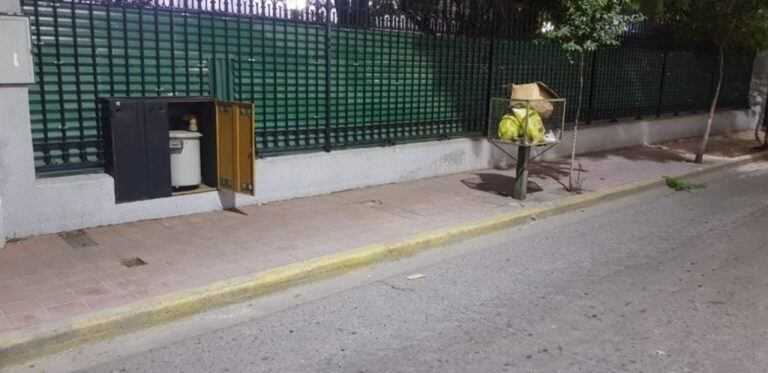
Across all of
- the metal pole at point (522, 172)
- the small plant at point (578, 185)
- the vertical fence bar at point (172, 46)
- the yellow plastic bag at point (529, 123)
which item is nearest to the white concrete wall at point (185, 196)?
the vertical fence bar at point (172, 46)

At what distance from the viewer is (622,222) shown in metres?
8.65

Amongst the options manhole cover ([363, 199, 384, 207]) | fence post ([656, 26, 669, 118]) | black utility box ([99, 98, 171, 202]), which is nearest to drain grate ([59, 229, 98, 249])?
black utility box ([99, 98, 171, 202])

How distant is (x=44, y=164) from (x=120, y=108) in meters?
0.92

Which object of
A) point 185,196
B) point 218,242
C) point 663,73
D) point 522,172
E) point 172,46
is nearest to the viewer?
point 218,242

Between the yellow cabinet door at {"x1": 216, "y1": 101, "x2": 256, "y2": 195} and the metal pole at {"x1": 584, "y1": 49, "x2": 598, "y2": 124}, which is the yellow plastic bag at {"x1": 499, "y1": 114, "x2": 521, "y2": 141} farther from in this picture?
the metal pole at {"x1": 584, "y1": 49, "x2": 598, "y2": 124}

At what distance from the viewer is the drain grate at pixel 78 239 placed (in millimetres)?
6314

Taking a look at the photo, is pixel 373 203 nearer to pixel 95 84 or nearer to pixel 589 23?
pixel 95 84

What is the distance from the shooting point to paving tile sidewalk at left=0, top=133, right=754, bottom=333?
5117mm

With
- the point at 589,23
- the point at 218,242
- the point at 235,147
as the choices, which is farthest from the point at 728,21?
the point at 218,242

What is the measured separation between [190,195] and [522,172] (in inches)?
176

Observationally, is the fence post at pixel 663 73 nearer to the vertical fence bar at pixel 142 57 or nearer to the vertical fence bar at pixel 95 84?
the vertical fence bar at pixel 142 57

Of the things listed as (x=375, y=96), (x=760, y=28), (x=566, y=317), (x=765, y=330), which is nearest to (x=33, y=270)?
(x=566, y=317)

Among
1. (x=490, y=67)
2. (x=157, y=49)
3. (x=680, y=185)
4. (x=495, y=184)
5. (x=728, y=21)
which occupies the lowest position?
(x=680, y=185)

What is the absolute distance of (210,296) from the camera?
5.25m
